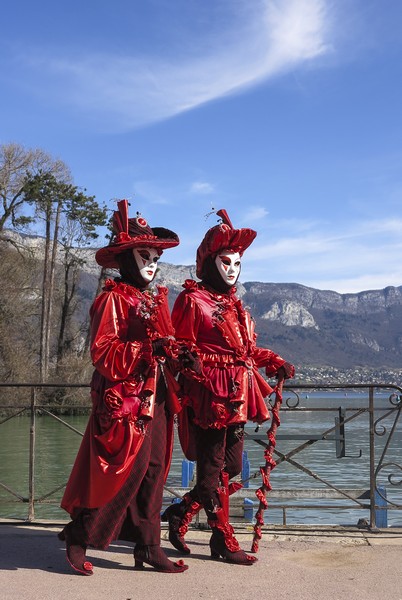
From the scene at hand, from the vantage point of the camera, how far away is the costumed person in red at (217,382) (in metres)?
4.14

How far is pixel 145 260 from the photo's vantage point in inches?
166

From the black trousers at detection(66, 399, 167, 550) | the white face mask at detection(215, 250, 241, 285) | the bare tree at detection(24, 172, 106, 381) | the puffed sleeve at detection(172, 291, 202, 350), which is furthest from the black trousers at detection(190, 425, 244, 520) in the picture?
the bare tree at detection(24, 172, 106, 381)

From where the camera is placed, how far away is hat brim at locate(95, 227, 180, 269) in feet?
13.6

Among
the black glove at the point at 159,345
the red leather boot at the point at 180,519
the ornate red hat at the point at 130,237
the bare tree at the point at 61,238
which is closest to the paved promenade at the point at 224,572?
the red leather boot at the point at 180,519

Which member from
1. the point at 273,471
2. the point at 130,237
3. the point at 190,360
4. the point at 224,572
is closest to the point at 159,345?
the point at 190,360

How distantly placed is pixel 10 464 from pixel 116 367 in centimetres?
1256

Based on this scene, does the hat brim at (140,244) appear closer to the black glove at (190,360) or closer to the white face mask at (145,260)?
the white face mask at (145,260)

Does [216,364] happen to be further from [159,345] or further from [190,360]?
[159,345]

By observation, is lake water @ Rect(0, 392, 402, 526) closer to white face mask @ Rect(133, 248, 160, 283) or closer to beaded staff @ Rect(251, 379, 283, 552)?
beaded staff @ Rect(251, 379, 283, 552)

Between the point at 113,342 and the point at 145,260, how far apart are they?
1.85 ft

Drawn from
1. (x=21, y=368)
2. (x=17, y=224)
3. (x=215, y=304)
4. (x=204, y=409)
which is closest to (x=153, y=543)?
(x=204, y=409)

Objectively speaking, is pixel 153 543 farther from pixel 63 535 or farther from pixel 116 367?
pixel 116 367

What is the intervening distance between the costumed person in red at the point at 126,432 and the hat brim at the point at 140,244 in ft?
0.04

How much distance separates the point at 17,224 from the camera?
32.0 meters
